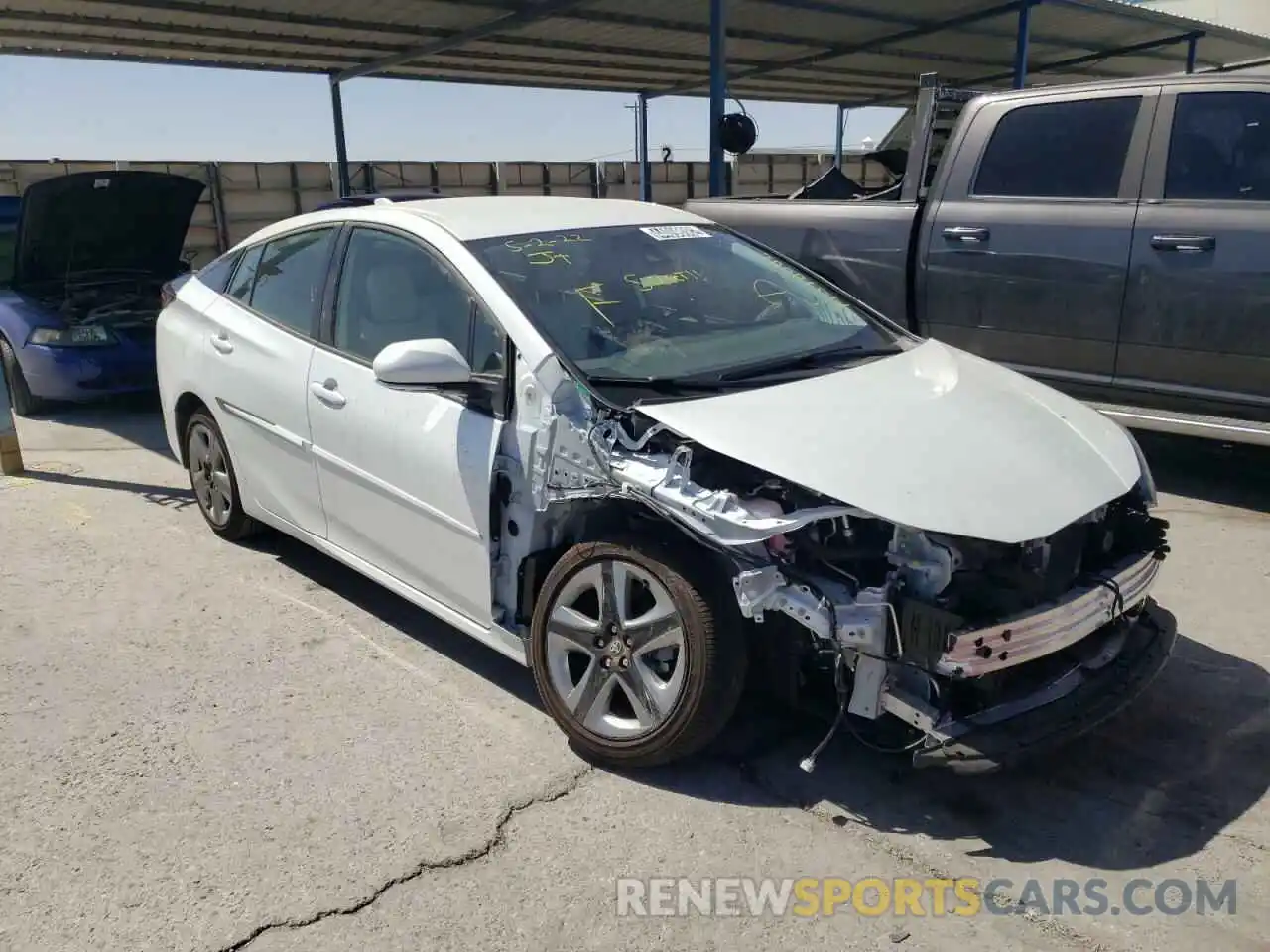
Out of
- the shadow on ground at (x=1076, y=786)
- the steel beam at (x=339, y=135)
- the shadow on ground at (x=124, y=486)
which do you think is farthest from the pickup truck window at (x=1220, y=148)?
the steel beam at (x=339, y=135)

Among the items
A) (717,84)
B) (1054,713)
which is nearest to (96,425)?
(717,84)

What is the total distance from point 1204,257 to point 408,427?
379cm

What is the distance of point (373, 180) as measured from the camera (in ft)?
55.8

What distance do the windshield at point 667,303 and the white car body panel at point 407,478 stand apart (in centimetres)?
44

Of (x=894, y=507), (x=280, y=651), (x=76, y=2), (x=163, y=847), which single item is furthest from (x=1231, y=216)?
(x=76, y=2)

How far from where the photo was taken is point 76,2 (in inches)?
414

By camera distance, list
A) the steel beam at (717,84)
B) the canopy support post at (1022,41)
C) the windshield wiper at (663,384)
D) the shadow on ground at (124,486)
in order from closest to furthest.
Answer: the windshield wiper at (663,384)
the shadow on ground at (124,486)
the steel beam at (717,84)
the canopy support post at (1022,41)

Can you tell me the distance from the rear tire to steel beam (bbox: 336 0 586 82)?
674cm

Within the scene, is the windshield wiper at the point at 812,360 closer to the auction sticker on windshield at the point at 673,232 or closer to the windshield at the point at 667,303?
the windshield at the point at 667,303

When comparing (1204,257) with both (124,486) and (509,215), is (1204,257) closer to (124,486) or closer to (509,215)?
(509,215)

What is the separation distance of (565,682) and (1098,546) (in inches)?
64.4

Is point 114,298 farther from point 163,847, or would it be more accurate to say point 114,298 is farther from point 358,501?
point 163,847

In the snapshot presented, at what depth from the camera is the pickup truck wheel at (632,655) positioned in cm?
284

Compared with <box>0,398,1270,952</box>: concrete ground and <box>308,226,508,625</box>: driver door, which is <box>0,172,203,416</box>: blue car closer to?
<box>0,398,1270,952</box>: concrete ground
